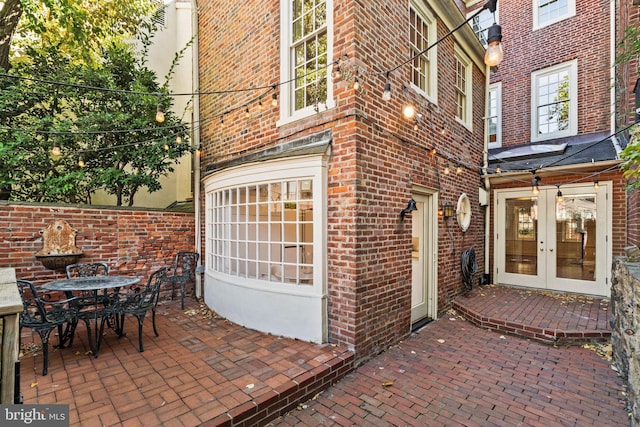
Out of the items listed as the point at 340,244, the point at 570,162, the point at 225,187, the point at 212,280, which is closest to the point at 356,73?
the point at 340,244

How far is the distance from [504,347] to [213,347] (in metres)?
4.16

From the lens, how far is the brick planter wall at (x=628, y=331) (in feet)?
8.84

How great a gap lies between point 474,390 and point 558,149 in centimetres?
679

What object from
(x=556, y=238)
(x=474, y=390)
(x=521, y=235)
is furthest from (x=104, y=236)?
(x=556, y=238)

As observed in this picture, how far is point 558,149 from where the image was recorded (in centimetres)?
720

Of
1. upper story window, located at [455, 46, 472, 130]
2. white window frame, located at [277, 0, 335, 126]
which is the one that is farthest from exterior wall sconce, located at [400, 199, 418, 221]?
upper story window, located at [455, 46, 472, 130]

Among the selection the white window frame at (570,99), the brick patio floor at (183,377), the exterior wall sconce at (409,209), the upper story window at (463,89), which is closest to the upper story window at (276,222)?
the brick patio floor at (183,377)

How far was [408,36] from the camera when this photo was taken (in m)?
4.68

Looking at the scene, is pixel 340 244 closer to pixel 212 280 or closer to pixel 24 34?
pixel 212 280

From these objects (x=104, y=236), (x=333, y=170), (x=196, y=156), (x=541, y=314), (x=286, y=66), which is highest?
(x=286, y=66)

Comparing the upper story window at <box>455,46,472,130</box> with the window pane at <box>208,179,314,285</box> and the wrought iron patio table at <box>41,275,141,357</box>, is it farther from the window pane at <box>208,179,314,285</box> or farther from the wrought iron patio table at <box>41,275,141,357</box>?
the wrought iron patio table at <box>41,275,141,357</box>

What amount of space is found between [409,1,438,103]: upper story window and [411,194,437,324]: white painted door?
2.04 meters

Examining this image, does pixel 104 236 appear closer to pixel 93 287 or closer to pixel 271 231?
pixel 93 287

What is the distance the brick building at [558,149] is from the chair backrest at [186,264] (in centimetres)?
758
